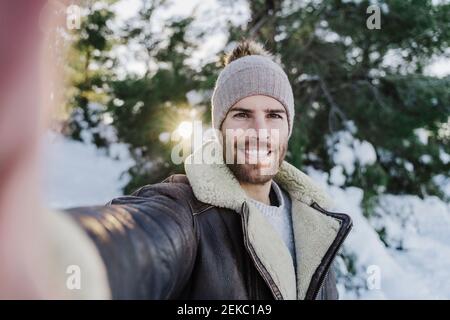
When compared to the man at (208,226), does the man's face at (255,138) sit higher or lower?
higher

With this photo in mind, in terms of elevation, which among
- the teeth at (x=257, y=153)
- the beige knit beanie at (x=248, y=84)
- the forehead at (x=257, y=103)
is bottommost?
the teeth at (x=257, y=153)

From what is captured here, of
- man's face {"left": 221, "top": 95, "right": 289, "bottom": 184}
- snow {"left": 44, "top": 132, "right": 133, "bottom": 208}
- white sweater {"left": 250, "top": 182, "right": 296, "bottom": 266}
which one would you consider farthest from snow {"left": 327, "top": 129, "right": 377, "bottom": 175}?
man's face {"left": 221, "top": 95, "right": 289, "bottom": 184}

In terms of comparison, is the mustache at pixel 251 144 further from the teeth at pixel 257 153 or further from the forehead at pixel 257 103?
the forehead at pixel 257 103

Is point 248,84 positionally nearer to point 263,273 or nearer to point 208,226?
point 208,226

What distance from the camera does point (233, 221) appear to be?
4.28 feet

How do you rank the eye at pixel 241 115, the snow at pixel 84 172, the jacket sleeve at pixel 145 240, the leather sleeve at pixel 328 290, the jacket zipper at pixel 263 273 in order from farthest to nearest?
the snow at pixel 84 172 < the eye at pixel 241 115 < the leather sleeve at pixel 328 290 < the jacket zipper at pixel 263 273 < the jacket sleeve at pixel 145 240

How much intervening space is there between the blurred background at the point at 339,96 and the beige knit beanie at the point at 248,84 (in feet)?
6.86

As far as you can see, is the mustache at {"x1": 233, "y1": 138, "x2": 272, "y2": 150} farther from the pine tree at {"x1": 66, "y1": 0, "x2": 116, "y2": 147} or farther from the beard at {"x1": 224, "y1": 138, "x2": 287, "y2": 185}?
the pine tree at {"x1": 66, "y1": 0, "x2": 116, "y2": 147}

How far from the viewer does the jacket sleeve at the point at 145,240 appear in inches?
31.5

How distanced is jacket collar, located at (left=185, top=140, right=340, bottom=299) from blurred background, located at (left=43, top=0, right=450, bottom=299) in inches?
86.3

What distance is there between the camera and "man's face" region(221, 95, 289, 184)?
57.9 inches

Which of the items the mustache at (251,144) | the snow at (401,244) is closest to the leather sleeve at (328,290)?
the mustache at (251,144)

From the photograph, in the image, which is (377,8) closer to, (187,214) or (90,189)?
→ (187,214)
